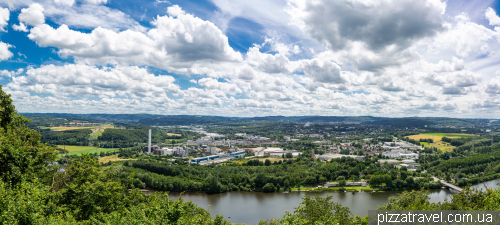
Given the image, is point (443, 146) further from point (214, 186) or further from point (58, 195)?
point (58, 195)

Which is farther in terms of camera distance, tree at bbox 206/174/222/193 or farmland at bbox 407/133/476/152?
farmland at bbox 407/133/476/152

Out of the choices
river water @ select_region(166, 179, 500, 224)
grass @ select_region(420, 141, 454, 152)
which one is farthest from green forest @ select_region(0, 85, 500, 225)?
grass @ select_region(420, 141, 454, 152)

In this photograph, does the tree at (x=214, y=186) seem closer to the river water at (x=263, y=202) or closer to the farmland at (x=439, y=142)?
the river water at (x=263, y=202)

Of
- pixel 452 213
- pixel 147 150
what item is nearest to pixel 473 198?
pixel 452 213

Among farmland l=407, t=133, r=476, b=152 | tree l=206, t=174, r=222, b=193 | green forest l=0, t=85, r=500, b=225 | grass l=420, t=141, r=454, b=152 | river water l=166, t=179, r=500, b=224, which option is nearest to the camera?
green forest l=0, t=85, r=500, b=225

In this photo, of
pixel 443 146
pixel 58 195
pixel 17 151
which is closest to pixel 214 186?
pixel 58 195

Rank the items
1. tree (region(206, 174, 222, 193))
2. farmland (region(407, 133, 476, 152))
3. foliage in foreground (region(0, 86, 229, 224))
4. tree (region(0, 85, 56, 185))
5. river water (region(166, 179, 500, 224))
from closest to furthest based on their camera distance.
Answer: foliage in foreground (region(0, 86, 229, 224)) < tree (region(0, 85, 56, 185)) < river water (region(166, 179, 500, 224)) < tree (region(206, 174, 222, 193)) < farmland (region(407, 133, 476, 152))

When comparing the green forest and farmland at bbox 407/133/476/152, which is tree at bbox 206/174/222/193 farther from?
farmland at bbox 407/133/476/152

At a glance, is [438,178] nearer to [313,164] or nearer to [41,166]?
[313,164]
